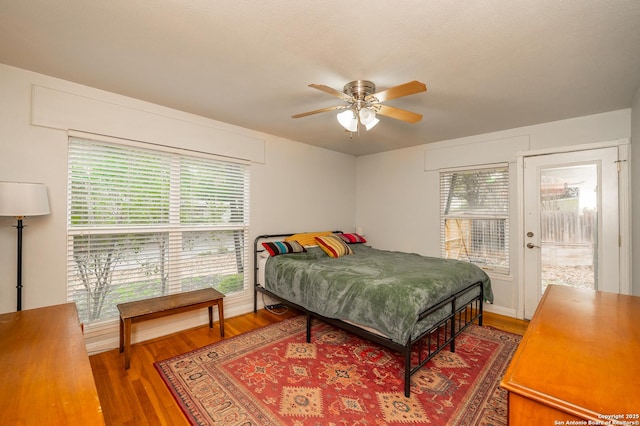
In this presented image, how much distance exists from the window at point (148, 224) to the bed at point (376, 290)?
0.52 meters

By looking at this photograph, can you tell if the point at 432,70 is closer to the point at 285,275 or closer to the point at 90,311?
the point at 285,275

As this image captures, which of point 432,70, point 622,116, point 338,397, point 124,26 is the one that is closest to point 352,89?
point 432,70

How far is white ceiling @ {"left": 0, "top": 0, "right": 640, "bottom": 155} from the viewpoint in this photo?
155cm

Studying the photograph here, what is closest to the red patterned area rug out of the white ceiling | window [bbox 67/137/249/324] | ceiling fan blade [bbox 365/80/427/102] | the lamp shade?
window [bbox 67/137/249/324]

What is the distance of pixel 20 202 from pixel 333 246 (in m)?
3.04

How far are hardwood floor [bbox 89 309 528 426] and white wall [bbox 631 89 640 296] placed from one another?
1.19 m

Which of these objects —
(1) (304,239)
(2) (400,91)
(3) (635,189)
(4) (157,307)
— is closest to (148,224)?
(4) (157,307)

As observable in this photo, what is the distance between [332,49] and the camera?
1.90 m

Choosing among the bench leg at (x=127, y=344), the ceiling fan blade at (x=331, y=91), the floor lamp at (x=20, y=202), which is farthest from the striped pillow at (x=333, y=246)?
the floor lamp at (x=20, y=202)

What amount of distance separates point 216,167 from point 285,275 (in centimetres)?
162

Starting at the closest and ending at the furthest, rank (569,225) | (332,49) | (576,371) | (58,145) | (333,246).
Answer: (576,371) → (332,49) → (58,145) → (569,225) → (333,246)

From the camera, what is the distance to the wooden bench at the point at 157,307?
2.44 metres

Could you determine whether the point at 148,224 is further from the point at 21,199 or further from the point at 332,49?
the point at 332,49

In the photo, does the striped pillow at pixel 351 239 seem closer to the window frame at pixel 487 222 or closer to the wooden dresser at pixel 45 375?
the window frame at pixel 487 222
